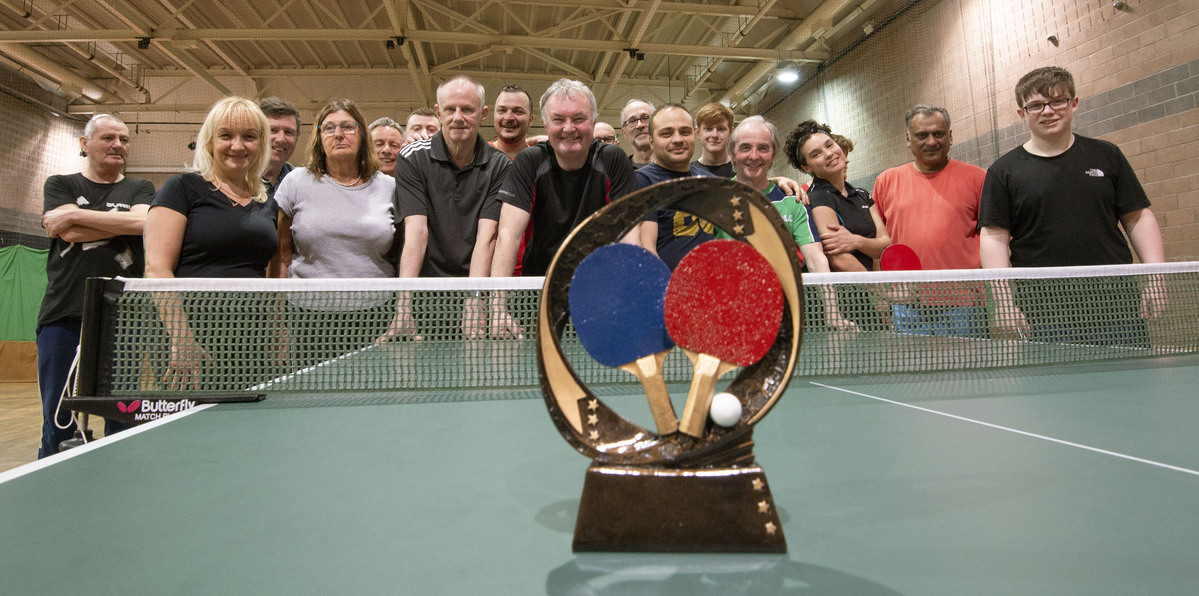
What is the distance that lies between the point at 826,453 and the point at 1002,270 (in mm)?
1709

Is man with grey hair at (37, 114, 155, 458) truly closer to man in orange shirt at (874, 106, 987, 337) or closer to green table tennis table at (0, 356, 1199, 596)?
green table tennis table at (0, 356, 1199, 596)

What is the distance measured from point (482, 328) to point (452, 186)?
1045 mm

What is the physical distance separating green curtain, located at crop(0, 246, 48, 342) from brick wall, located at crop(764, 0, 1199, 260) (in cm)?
1405

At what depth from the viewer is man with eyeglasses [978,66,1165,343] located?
2.87m

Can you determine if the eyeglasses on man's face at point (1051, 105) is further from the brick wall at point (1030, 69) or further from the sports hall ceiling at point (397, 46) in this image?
the sports hall ceiling at point (397, 46)

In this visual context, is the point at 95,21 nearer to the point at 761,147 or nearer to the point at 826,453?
the point at 761,147

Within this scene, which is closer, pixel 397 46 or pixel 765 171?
pixel 765 171

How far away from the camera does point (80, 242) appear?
2.75 meters

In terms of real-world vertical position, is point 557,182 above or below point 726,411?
above

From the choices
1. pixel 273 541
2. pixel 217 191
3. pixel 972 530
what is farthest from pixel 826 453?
pixel 217 191

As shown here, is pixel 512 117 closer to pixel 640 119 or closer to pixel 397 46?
pixel 640 119

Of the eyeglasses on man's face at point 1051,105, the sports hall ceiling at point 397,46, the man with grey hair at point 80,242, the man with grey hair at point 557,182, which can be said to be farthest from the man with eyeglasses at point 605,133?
the sports hall ceiling at point 397,46

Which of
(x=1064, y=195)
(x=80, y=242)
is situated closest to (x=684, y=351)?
(x=1064, y=195)

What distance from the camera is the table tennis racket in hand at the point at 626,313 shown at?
839 millimetres
